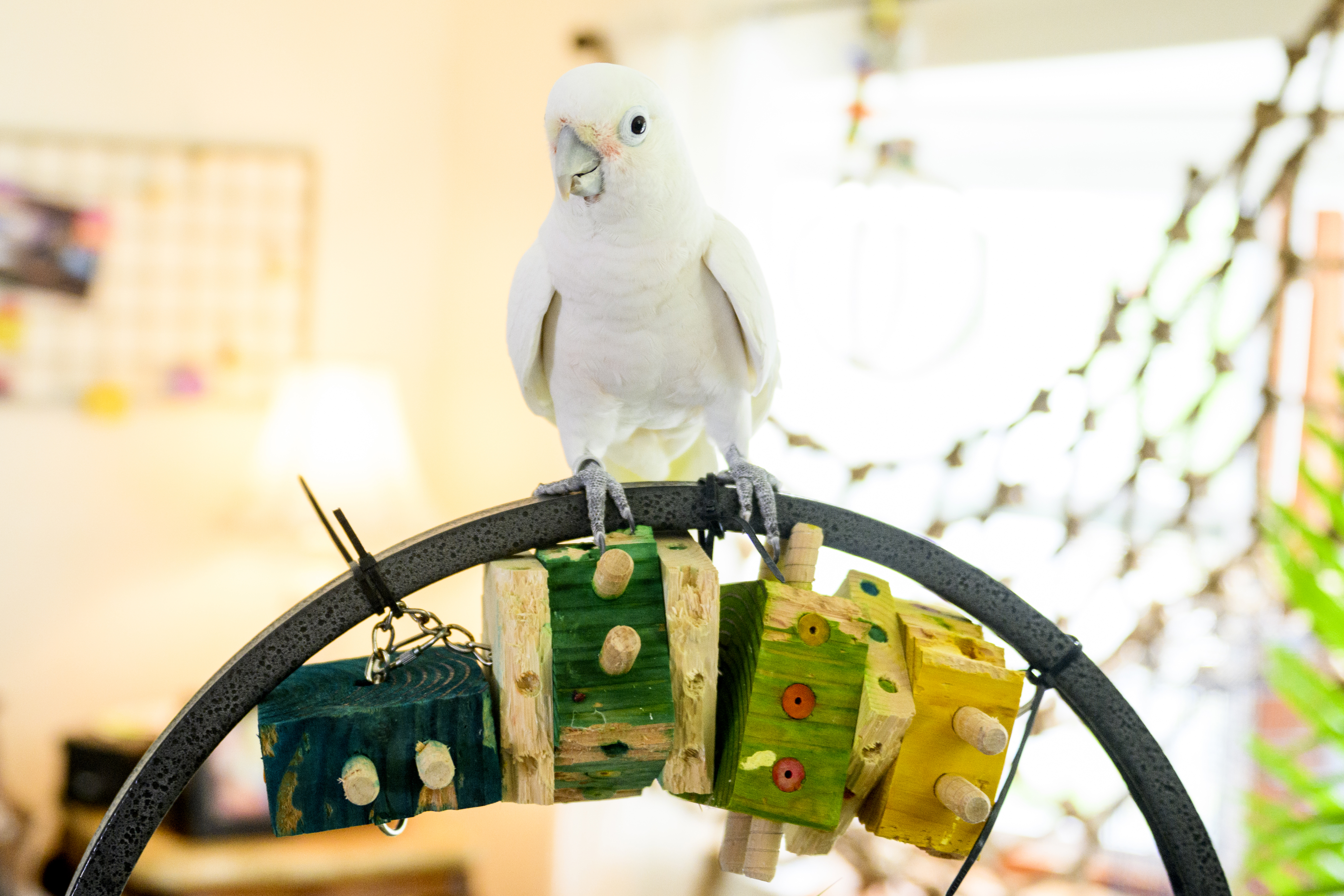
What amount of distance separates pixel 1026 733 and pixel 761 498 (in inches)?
10.0

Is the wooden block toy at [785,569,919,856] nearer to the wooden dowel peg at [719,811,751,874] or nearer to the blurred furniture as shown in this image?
the wooden dowel peg at [719,811,751,874]

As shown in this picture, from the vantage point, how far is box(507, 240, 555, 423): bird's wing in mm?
868

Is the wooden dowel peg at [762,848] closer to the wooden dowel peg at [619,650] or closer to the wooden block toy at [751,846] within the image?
the wooden block toy at [751,846]

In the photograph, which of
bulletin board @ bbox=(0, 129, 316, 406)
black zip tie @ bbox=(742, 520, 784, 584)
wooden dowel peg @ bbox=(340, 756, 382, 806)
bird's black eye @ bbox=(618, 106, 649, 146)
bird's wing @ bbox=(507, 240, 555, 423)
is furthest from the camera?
bulletin board @ bbox=(0, 129, 316, 406)

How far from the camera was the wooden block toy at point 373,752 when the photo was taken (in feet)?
1.79

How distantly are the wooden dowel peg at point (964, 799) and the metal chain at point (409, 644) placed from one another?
32 cm

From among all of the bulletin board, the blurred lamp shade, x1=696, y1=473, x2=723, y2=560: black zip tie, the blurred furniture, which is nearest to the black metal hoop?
x1=696, y1=473, x2=723, y2=560: black zip tie

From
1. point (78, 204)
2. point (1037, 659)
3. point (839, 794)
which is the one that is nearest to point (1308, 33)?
point (1037, 659)

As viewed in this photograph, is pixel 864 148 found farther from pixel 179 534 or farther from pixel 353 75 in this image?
pixel 179 534

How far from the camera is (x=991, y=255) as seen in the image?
6.16 feet

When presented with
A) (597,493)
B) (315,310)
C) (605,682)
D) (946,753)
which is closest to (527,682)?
(605,682)

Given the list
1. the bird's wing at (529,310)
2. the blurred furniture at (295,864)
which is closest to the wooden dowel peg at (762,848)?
the bird's wing at (529,310)

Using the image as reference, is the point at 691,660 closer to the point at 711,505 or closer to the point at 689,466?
the point at 711,505

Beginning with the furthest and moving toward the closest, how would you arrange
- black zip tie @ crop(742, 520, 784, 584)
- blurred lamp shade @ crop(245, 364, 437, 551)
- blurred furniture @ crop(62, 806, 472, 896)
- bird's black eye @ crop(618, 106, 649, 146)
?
blurred lamp shade @ crop(245, 364, 437, 551), blurred furniture @ crop(62, 806, 472, 896), bird's black eye @ crop(618, 106, 649, 146), black zip tie @ crop(742, 520, 784, 584)
